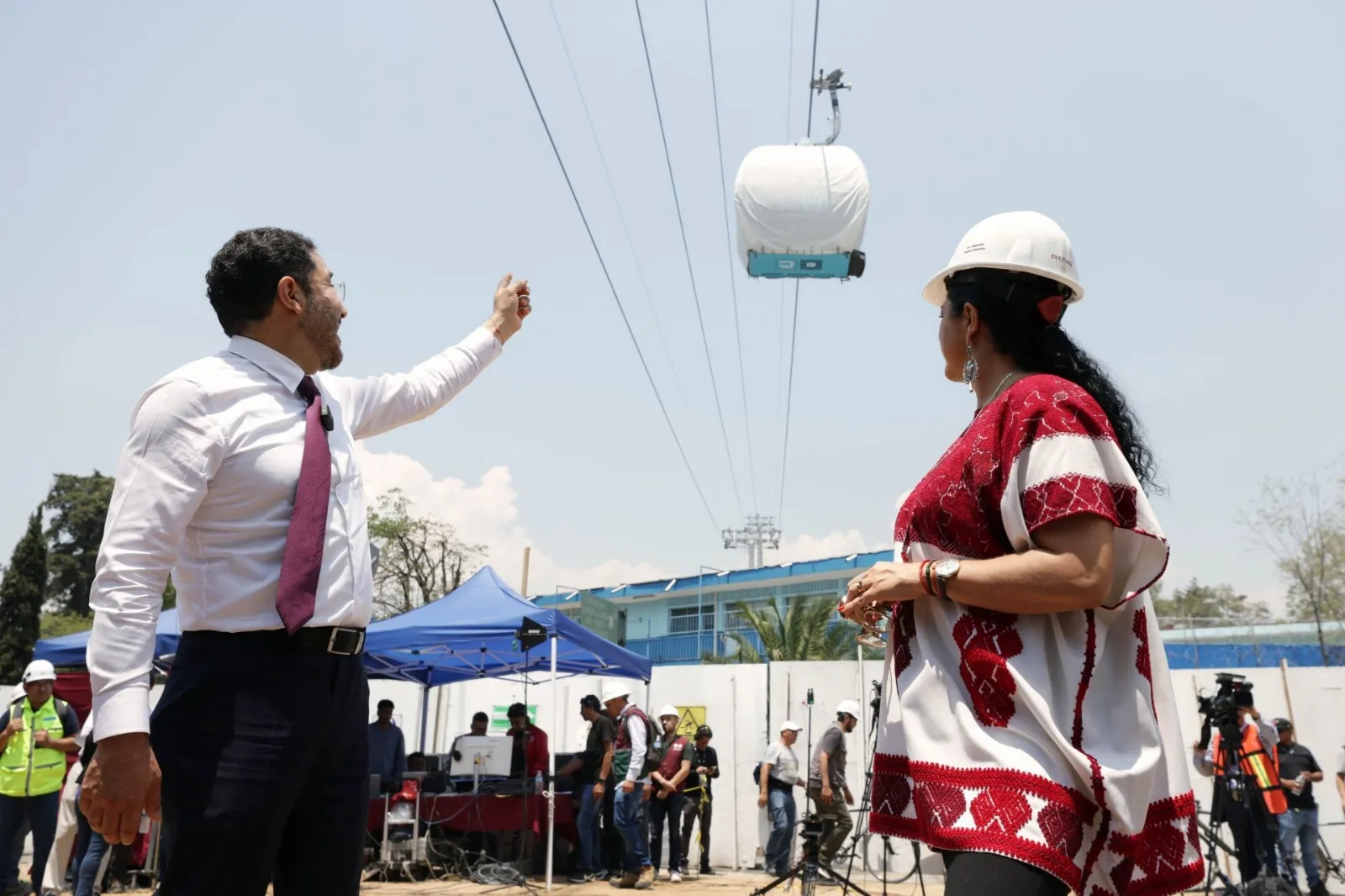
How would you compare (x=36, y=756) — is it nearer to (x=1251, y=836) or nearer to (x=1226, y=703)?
(x=1226, y=703)

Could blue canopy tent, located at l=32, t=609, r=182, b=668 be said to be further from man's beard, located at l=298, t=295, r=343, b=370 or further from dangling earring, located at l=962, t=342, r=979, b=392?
dangling earring, located at l=962, t=342, r=979, b=392

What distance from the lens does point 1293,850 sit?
10844mm

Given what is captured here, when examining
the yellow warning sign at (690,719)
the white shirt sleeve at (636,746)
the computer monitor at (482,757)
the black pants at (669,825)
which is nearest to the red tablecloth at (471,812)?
the computer monitor at (482,757)

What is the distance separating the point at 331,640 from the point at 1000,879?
1321 mm

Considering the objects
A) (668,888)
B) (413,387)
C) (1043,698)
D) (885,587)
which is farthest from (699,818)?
(1043,698)

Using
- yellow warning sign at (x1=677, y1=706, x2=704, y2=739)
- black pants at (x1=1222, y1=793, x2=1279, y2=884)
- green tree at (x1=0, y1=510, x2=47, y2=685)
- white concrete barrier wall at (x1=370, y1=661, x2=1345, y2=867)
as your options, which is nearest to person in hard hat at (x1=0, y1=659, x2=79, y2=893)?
white concrete barrier wall at (x1=370, y1=661, x2=1345, y2=867)

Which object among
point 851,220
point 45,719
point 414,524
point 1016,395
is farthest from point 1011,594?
point 414,524

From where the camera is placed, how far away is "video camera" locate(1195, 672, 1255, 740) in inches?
358

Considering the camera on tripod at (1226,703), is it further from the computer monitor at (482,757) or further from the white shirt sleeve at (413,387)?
the white shirt sleeve at (413,387)

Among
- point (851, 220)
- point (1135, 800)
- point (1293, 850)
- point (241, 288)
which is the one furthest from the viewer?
point (851, 220)

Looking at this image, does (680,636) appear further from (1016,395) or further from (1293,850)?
(1016,395)

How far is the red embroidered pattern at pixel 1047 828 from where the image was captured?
1.56 m

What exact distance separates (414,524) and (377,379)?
3878 centimetres

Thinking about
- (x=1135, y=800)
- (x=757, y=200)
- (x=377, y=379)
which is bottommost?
(x=1135, y=800)
